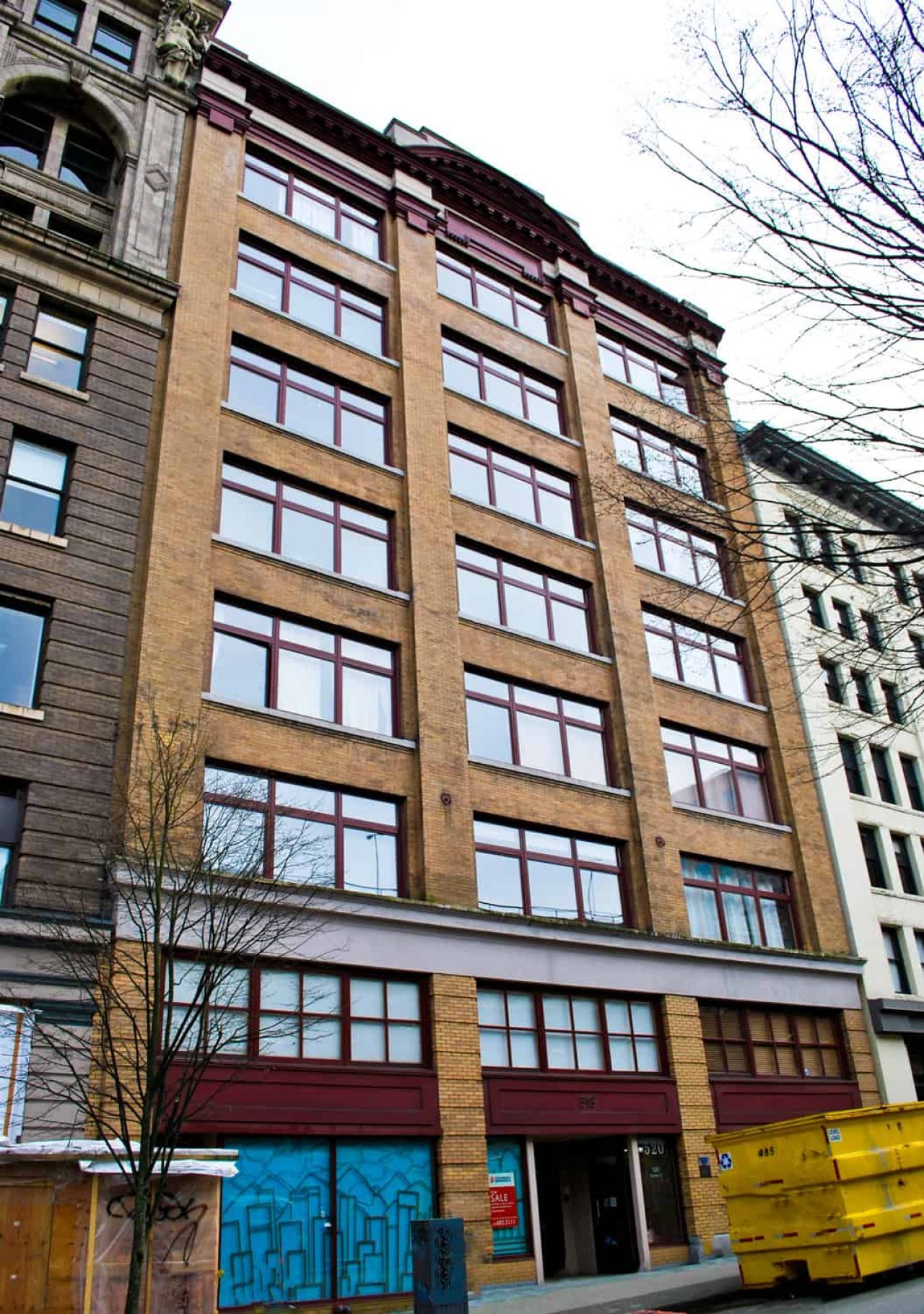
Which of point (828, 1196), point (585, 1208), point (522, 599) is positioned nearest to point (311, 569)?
point (522, 599)

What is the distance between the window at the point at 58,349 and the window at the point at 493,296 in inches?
417

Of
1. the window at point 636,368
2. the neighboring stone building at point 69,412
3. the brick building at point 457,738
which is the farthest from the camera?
the window at point 636,368

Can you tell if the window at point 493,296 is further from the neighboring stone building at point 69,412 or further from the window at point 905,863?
the window at point 905,863

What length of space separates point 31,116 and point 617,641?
17.7 meters

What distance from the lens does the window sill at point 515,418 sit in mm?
26925

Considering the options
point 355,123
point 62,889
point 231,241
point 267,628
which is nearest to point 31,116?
point 231,241

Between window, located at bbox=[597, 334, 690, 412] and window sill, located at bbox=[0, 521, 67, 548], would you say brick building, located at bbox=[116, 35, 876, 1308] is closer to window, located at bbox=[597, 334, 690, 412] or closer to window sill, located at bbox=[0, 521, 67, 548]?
window, located at bbox=[597, 334, 690, 412]

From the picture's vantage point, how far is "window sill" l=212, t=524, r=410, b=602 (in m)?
20.6

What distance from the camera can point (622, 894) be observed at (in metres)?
23.8

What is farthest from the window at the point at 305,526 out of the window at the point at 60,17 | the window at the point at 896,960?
the window at the point at 896,960

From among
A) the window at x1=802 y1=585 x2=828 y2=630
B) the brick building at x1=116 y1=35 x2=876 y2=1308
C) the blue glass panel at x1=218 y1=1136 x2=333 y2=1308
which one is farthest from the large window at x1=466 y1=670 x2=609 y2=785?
the window at x1=802 y1=585 x2=828 y2=630

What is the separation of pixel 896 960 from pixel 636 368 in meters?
18.8

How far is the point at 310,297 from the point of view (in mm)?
25438

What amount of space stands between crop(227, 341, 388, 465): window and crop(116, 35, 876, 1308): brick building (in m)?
0.10
